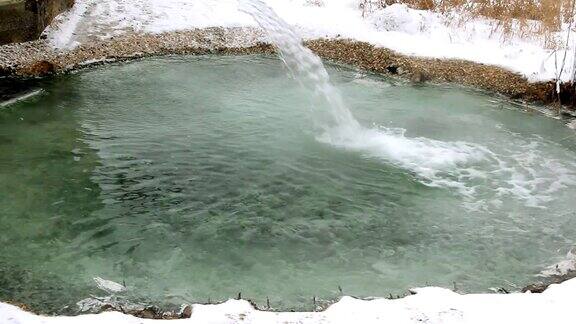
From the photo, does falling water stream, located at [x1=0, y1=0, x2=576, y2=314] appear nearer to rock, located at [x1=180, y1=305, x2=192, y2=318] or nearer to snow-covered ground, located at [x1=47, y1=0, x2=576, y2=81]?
rock, located at [x1=180, y1=305, x2=192, y2=318]

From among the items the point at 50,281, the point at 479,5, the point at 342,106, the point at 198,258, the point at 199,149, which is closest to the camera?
the point at 50,281

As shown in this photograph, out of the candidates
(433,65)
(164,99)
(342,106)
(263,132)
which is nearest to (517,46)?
(433,65)

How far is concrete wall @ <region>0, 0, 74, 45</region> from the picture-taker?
10.2 meters

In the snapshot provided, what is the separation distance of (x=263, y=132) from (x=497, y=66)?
197 inches

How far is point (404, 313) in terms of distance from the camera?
12.6 feet

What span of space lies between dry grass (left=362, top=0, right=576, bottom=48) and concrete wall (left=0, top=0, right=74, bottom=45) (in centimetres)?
707

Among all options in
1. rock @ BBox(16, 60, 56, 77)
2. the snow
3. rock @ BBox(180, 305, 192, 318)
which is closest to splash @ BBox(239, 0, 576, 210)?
the snow

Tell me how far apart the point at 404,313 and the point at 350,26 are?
9.08 meters

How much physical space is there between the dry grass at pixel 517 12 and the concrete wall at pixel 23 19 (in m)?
7.07

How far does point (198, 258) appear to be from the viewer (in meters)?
5.10

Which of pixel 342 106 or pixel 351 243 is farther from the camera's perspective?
pixel 342 106

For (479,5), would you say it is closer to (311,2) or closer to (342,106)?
(311,2)

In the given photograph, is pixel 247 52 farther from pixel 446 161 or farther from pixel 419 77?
pixel 446 161

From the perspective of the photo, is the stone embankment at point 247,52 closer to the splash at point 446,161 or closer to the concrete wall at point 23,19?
the concrete wall at point 23,19
